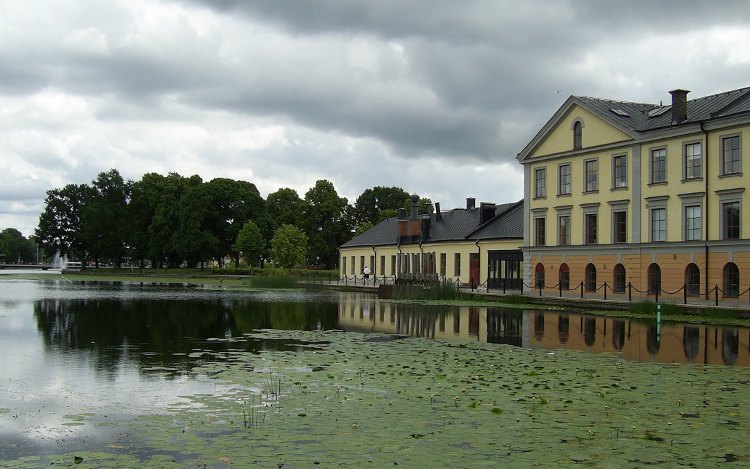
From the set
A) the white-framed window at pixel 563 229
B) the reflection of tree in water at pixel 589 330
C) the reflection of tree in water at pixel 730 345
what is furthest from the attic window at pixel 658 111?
the reflection of tree in water at pixel 730 345

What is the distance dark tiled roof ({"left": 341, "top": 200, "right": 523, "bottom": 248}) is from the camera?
53147 millimetres

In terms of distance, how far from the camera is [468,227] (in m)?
58.7

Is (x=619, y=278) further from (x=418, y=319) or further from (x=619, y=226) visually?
(x=418, y=319)

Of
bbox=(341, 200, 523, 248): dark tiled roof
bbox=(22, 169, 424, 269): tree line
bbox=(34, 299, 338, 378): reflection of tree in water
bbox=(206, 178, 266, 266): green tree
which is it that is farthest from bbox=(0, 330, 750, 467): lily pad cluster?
bbox=(206, 178, 266, 266): green tree

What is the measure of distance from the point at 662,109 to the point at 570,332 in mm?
21802

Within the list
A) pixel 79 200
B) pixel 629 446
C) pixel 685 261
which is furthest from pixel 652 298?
pixel 79 200

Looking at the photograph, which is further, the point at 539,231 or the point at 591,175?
the point at 539,231

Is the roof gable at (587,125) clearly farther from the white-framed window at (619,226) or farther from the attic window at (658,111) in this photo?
the white-framed window at (619,226)

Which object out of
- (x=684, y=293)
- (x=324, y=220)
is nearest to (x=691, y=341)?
A: (x=684, y=293)

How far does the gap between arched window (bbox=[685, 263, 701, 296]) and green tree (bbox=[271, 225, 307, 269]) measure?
54349 mm

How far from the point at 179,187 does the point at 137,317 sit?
73220 mm

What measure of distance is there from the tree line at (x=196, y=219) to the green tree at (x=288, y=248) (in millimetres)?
116

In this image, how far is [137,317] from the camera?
2714 centimetres

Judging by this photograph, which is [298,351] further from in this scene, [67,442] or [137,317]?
[137,317]
